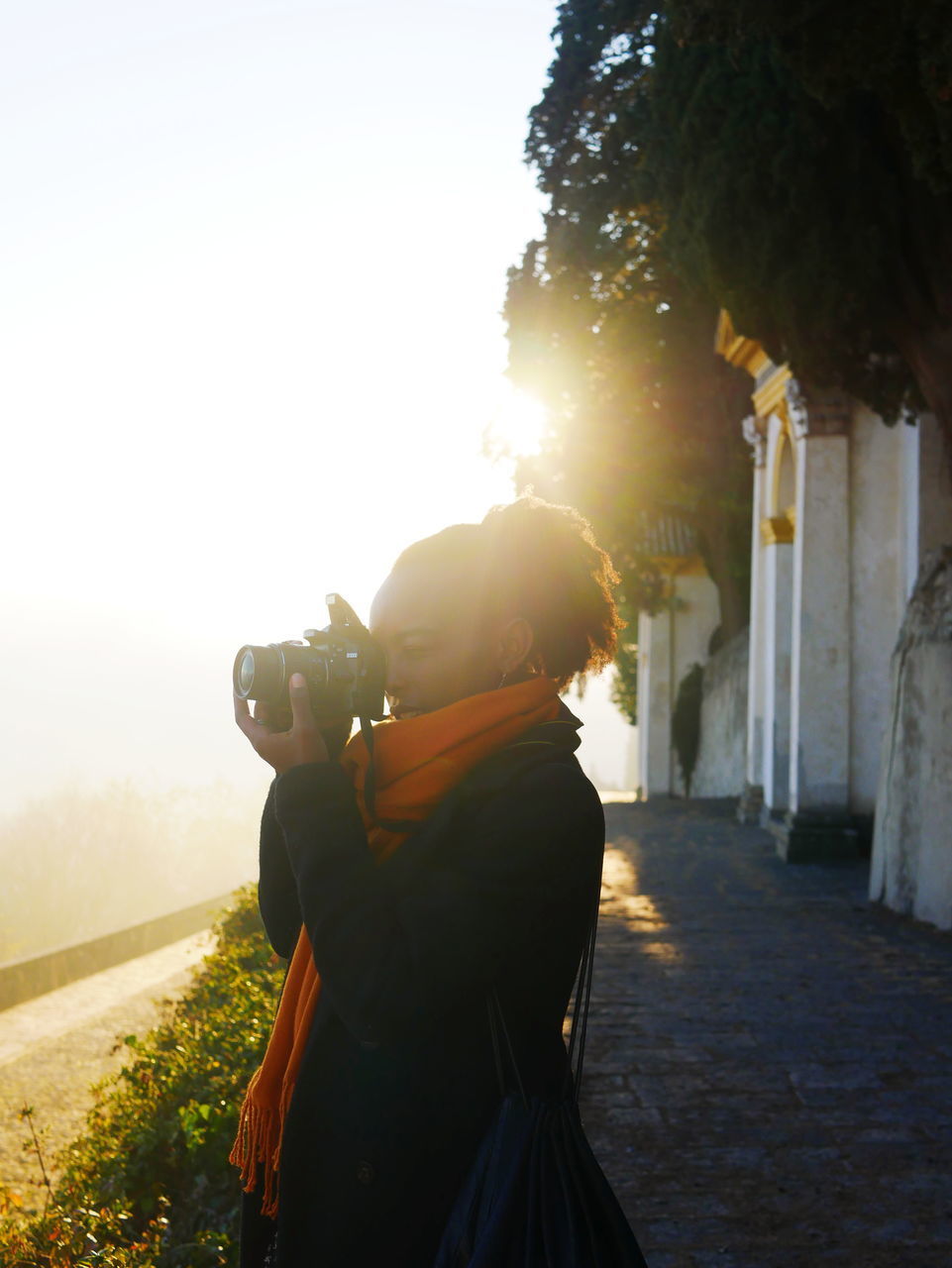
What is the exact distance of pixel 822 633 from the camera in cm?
1211

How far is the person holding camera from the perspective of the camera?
1590mm

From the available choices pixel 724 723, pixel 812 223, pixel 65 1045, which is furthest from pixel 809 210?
pixel 724 723

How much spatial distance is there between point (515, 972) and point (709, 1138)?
296 centimetres

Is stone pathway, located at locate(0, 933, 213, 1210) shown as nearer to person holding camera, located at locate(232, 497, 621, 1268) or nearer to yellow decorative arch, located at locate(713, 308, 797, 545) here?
person holding camera, located at locate(232, 497, 621, 1268)

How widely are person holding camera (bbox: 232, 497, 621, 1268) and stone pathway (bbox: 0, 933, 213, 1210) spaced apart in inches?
184

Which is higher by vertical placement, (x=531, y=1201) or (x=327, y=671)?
(x=327, y=671)

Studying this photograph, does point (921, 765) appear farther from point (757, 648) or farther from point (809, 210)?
point (757, 648)

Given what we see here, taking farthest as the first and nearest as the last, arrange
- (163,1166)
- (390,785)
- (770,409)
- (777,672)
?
1. (770,409)
2. (777,672)
3. (163,1166)
4. (390,785)

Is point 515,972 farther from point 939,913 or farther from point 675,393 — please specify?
point 675,393

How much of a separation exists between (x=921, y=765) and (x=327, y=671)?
721 cm

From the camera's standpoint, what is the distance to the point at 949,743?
791 centimetres

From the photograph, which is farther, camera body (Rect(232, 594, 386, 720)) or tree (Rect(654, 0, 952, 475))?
tree (Rect(654, 0, 952, 475))

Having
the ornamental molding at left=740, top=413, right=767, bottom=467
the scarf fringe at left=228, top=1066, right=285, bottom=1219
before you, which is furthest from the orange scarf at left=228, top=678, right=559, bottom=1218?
the ornamental molding at left=740, top=413, right=767, bottom=467

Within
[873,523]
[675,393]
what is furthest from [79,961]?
[675,393]
